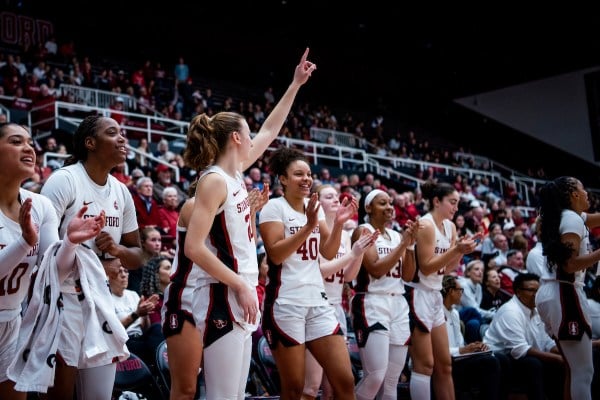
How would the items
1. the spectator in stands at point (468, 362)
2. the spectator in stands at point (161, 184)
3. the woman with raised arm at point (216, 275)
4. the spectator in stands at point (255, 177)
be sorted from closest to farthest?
the woman with raised arm at point (216, 275) → the spectator in stands at point (468, 362) → the spectator in stands at point (161, 184) → the spectator in stands at point (255, 177)

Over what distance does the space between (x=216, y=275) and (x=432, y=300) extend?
2857mm

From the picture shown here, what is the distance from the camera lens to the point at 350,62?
25.2 meters

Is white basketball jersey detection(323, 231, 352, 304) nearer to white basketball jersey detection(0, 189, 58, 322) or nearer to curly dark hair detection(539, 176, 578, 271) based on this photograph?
curly dark hair detection(539, 176, 578, 271)

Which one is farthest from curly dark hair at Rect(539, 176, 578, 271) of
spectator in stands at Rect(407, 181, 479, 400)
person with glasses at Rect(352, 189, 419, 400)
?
person with glasses at Rect(352, 189, 419, 400)

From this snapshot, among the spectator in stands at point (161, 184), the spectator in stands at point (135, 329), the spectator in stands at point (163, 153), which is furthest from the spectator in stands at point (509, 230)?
the spectator in stands at point (135, 329)

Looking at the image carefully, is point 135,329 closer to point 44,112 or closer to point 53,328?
point 53,328

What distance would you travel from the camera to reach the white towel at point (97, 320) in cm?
328

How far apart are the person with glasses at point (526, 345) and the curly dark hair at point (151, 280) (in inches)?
132

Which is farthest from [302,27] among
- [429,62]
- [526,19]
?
[526,19]

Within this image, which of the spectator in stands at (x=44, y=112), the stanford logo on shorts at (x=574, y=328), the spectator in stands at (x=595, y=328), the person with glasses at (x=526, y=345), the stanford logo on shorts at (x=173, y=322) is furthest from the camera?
the spectator in stands at (x=44, y=112)

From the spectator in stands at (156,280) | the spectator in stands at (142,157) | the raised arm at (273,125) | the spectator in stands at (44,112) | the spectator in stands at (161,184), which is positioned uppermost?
the spectator in stands at (44,112)

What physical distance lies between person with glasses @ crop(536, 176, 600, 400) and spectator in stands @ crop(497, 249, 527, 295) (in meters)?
4.10

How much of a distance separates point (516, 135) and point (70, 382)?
24812 mm

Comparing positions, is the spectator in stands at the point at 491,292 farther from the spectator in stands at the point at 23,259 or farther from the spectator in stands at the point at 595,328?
the spectator in stands at the point at 23,259
